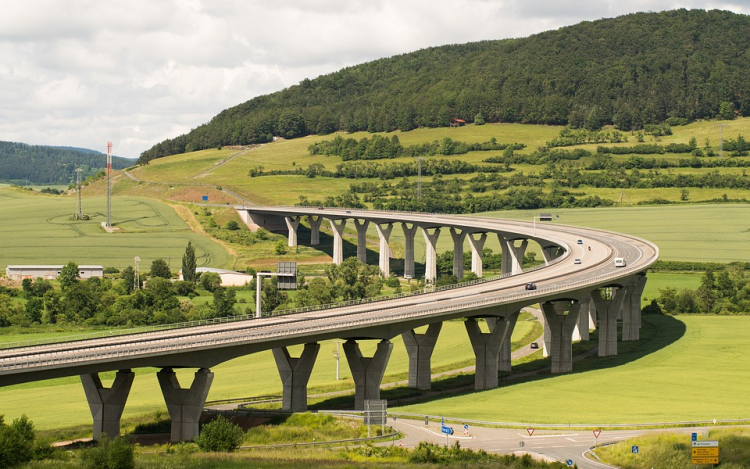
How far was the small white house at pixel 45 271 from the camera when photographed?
7480 inches

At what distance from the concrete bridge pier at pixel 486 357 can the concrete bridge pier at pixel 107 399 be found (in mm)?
39929

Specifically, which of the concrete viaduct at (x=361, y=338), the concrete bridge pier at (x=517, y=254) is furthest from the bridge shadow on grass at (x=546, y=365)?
the concrete bridge pier at (x=517, y=254)

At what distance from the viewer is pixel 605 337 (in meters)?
134

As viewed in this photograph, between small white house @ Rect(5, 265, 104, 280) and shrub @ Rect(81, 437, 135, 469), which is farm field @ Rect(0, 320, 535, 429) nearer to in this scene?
shrub @ Rect(81, 437, 135, 469)

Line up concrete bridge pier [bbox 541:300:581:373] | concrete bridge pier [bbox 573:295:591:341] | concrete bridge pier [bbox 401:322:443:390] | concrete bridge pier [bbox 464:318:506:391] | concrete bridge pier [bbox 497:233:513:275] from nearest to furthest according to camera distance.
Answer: concrete bridge pier [bbox 401:322:443:390], concrete bridge pier [bbox 464:318:506:391], concrete bridge pier [bbox 541:300:581:373], concrete bridge pier [bbox 573:295:591:341], concrete bridge pier [bbox 497:233:513:275]

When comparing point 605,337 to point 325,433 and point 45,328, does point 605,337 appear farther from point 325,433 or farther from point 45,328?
point 45,328

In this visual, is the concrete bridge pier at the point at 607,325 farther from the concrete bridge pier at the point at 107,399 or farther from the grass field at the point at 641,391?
the concrete bridge pier at the point at 107,399

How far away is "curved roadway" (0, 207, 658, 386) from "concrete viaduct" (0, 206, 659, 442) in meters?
0.11

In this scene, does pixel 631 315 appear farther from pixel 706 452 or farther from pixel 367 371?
pixel 706 452

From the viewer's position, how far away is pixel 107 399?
85688 mm

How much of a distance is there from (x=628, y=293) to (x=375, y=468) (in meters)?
84.7

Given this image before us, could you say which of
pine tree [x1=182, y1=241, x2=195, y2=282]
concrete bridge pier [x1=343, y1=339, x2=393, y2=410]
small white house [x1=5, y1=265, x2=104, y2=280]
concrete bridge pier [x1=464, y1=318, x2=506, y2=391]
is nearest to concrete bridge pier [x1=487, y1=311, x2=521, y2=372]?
concrete bridge pier [x1=464, y1=318, x2=506, y2=391]

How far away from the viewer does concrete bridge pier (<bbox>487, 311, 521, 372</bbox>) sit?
115 m

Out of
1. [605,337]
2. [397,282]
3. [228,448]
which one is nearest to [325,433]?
[228,448]
